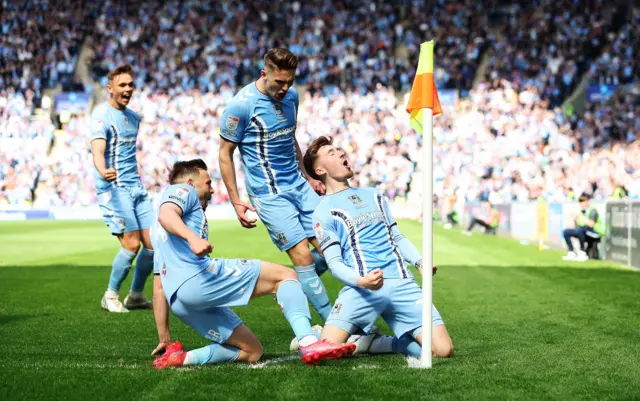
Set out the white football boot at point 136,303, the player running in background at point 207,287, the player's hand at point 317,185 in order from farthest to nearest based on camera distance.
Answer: the white football boot at point 136,303 → the player's hand at point 317,185 → the player running in background at point 207,287

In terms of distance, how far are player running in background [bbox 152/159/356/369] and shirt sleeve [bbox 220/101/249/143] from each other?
1.17m

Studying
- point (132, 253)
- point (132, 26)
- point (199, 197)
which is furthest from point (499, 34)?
point (199, 197)

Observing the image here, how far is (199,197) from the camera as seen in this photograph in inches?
223

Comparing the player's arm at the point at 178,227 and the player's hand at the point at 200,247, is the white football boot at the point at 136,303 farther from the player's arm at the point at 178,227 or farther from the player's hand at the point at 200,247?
the player's hand at the point at 200,247

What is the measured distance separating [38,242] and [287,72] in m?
16.9

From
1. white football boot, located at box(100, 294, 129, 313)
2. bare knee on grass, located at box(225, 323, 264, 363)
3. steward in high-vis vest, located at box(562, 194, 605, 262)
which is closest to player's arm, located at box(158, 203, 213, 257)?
bare knee on grass, located at box(225, 323, 264, 363)

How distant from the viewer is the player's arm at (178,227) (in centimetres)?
470

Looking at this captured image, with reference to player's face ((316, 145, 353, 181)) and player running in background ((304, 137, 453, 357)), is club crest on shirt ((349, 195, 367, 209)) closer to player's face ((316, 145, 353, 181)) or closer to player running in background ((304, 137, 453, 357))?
player running in background ((304, 137, 453, 357))

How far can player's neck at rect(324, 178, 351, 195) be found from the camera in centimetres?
586

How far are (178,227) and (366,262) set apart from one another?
138 cm

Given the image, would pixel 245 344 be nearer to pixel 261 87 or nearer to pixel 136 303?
pixel 261 87

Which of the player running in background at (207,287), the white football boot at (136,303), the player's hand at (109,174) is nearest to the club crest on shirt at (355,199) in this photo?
the player running in background at (207,287)

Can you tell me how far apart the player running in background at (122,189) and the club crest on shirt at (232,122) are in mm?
2230

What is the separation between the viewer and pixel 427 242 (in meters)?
4.98
